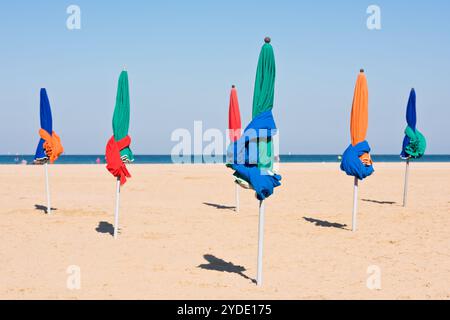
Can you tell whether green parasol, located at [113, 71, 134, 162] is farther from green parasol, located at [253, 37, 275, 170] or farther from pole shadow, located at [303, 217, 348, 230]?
pole shadow, located at [303, 217, 348, 230]

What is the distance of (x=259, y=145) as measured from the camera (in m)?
7.83

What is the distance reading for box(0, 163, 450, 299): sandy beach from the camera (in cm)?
790

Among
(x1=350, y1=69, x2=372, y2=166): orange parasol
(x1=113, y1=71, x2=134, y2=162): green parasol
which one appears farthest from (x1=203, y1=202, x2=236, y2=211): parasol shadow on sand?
(x1=113, y1=71, x2=134, y2=162): green parasol

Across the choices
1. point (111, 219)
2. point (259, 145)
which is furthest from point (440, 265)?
point (111, 219)

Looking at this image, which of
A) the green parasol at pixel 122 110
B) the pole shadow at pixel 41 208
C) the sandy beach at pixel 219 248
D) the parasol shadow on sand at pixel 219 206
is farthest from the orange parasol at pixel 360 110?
the pole shadow at pixel 41 208

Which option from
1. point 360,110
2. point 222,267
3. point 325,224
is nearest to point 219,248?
point 222,267

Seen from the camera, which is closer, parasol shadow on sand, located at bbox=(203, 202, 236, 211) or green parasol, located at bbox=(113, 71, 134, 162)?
green parasol, located at bbox=(113, 71, 134, 162)

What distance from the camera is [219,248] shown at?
1100 centimetres

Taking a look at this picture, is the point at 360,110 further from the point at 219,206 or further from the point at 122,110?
the point at 219,206

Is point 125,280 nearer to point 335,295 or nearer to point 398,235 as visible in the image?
point 335,295

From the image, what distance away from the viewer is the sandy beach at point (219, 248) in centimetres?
790

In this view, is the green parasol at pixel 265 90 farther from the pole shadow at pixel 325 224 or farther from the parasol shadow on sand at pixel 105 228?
the pole shadow at pixel 325 224

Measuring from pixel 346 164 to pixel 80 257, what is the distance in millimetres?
7282
